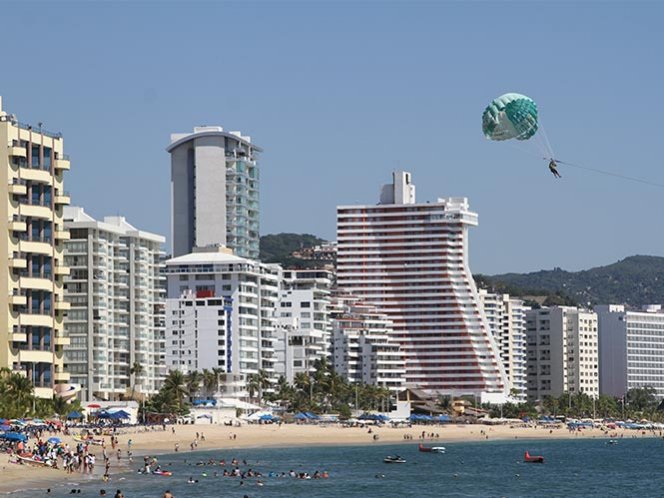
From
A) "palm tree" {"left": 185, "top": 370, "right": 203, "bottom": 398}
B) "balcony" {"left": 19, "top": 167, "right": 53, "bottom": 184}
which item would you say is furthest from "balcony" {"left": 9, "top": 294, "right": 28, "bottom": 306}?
"palm tree" {"left": 185, "top": 370, "right": 203, "bottom": 398}

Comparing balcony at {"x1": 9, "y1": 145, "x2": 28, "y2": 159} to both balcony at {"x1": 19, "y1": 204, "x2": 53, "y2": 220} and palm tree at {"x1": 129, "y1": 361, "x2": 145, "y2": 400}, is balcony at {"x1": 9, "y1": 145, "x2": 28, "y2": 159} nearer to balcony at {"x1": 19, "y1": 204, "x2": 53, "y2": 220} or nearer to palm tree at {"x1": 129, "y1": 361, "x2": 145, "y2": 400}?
balcony at {"x1": 19, "y1": 204, "x2": 53, "y2": 220}

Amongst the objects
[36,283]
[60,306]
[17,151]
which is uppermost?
[17,151]

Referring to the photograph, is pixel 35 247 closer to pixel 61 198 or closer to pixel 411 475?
pixel 61 198

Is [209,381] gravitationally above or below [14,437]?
below

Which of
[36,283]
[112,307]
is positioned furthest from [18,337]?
[112,307]

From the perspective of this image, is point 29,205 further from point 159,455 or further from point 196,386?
point 196,386
